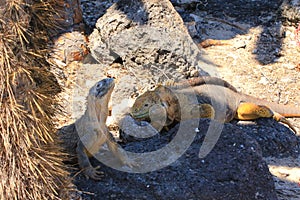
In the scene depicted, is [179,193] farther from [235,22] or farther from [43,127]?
[235,22]

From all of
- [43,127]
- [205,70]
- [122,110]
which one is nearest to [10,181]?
[43,127]

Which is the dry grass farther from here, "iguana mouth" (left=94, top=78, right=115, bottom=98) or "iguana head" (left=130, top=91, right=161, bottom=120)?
"iguana head" (left=130, top=91, right=161, bottom=120)

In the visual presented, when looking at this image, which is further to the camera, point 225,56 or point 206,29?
point 206,29

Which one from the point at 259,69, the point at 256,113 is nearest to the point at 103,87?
the point at 256,113

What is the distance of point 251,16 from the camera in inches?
316

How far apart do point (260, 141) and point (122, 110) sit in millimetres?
1448

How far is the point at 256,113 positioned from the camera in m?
5.39

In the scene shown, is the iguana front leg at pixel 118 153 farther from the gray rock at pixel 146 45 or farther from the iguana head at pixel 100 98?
the gray rock at pixel 146 45

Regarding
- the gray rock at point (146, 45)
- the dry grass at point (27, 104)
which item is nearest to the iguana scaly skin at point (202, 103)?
the gray rock at point (146, 45)

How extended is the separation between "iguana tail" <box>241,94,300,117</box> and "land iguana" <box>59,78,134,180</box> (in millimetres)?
2466

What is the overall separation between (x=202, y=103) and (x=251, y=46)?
85.8 inches

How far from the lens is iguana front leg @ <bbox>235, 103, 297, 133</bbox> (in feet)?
17.7

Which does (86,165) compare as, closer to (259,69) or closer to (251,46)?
(259,69)

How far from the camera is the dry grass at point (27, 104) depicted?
239 cm
